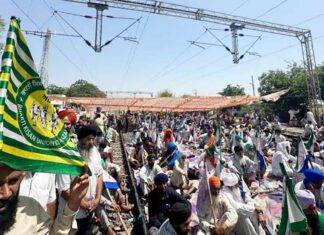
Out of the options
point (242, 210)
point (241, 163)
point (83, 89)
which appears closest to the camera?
point (242, 210)

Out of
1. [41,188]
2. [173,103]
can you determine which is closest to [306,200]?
[41,188]

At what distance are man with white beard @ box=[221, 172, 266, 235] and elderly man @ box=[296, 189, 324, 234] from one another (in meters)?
1.31

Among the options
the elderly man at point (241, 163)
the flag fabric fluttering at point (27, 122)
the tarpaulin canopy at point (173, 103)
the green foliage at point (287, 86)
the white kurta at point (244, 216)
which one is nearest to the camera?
the flag fabric fluttering at point (27, 122)

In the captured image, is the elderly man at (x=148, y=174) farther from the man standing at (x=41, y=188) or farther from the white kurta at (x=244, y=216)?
the man standing at (x=41, y=188)

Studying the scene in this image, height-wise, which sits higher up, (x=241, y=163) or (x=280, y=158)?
(x=241, y=163)

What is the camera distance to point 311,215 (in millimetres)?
3180

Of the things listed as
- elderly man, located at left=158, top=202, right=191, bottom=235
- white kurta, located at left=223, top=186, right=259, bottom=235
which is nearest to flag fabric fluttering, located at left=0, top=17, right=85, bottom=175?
elderly man, located at left=158, top=202, right=191, bottom=235

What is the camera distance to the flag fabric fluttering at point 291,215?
2717mm

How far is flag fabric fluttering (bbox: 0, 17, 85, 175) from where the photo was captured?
168 cm

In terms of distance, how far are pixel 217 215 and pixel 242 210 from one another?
0.43 meters

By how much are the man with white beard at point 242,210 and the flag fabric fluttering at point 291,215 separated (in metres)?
1.68

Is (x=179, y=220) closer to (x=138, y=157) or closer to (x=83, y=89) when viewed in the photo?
(x=138, y=157)

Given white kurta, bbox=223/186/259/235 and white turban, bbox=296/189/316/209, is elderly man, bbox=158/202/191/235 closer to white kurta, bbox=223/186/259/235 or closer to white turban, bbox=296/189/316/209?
white turban, bbox=296/189/316/209

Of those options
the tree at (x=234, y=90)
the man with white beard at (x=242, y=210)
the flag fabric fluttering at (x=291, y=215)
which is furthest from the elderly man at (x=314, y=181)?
the tree at (x=234, y=90)
